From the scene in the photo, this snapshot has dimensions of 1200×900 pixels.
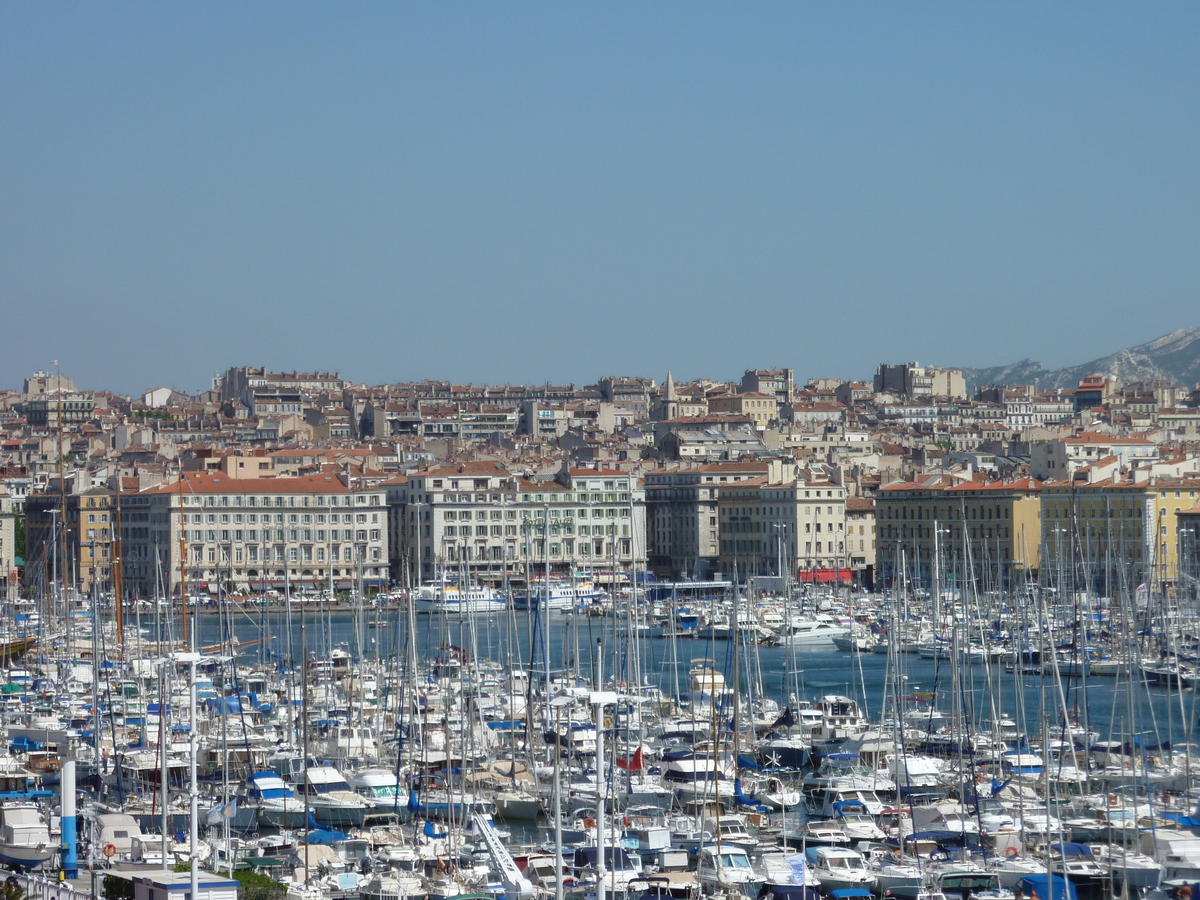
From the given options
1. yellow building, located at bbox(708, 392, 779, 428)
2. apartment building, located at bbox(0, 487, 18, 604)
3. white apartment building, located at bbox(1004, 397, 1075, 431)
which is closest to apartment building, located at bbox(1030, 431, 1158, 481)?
yellow building, located at bbox(708, 392, 779, 428)

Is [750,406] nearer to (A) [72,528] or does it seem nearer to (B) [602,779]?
(A) [72,528]

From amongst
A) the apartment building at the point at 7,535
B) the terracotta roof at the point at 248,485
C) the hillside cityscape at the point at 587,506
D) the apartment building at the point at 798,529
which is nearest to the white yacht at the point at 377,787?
the hillside cityscape at the point at 587,506

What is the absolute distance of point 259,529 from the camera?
60625 millimetres

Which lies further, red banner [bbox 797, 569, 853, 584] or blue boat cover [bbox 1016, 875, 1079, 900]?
red banner [bbox 797, 569, 853, 584]

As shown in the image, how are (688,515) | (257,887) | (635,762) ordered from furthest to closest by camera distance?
(688,515)
(635,762)
(257,887)

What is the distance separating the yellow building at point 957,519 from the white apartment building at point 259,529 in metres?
13.3

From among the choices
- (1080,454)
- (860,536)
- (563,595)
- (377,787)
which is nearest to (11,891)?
(377,787)

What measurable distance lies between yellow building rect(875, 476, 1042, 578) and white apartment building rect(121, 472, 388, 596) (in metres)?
13.3

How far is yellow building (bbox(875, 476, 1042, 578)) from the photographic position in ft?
193

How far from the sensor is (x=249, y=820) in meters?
21.2

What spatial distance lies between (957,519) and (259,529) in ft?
58.2

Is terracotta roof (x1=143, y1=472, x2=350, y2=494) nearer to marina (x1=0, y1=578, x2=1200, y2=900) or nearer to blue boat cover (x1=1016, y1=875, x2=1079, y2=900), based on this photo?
marina (x1=0, y1=578, x2=1200, y2=900)

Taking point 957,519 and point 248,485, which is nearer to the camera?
point 957,519

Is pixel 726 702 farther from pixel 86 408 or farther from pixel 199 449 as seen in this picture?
pixel 86 408
